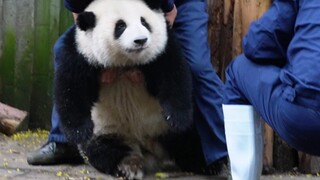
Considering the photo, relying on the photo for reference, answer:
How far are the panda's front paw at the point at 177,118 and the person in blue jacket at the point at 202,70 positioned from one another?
0.26m

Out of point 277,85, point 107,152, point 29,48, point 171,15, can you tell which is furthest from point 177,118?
point 29,48

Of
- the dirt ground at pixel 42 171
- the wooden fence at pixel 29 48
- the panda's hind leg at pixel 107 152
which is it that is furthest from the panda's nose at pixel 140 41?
the wooden fence at pixel 29 48

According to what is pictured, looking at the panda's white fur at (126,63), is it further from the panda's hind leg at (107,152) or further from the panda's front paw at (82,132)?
the panda's front paw at (82,132)

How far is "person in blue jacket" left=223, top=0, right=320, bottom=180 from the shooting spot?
8.12ft

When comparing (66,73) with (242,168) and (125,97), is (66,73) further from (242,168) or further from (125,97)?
(242,168)

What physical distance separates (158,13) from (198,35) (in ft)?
0.94

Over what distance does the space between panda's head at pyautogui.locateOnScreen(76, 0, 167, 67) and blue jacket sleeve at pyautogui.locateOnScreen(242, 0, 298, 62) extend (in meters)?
0.88

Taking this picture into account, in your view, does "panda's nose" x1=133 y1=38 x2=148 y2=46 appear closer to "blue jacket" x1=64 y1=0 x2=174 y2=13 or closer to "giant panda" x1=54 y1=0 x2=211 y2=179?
"giant panda" x1=54 y1=0 x2=211 y2=179

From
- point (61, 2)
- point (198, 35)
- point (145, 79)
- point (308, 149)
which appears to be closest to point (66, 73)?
point (145, 79)

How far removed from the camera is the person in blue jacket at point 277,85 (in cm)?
247

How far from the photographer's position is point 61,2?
5734mm

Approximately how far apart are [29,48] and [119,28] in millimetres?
2343

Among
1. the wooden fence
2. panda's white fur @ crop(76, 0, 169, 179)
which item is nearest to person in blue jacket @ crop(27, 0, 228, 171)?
panda's white fur @ crop(76, 0, 169, 179)

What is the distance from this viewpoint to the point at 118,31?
362 centimetres
